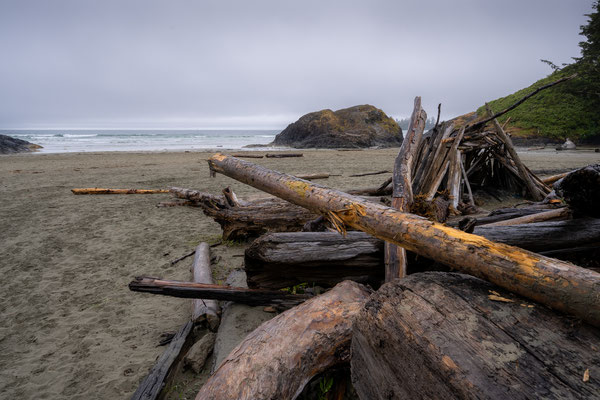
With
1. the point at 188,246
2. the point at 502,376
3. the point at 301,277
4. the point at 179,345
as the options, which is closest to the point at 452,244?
the point at 502,376

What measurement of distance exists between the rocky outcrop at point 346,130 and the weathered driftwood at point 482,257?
29.3 m

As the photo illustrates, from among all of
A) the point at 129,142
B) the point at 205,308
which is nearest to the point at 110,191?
the point at 205,308

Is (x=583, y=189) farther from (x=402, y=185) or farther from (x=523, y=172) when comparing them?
(x=523, y=172)

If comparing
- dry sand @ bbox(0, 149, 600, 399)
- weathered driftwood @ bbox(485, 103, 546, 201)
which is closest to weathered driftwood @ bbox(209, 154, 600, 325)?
dry sand @ bbox(0, 149, 600, 399)

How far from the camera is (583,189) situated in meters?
1.89

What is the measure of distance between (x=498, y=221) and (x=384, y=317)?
2270 mm

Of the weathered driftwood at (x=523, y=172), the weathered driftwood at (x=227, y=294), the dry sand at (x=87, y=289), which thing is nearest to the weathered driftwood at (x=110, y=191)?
the dry sand at (x=87, y=289)

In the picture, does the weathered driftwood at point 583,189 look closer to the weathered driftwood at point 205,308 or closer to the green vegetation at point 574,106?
the weathered driftwood at point 205,308

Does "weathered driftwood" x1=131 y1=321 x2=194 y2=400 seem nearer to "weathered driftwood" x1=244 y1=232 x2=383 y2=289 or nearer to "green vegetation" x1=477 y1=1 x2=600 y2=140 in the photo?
"weathered driftwood" x1=244 y1=232 x2=383 y2=289

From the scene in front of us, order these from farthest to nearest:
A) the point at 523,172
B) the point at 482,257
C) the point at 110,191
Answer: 1. the point at 110,191
2. the point at 523,172
3. the point at 482,257

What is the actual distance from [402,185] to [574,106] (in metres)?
28.4

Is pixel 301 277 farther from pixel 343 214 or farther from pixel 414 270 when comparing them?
pixel 414 270

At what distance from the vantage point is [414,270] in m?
2.71

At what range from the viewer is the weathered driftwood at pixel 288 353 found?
5.58 feet
